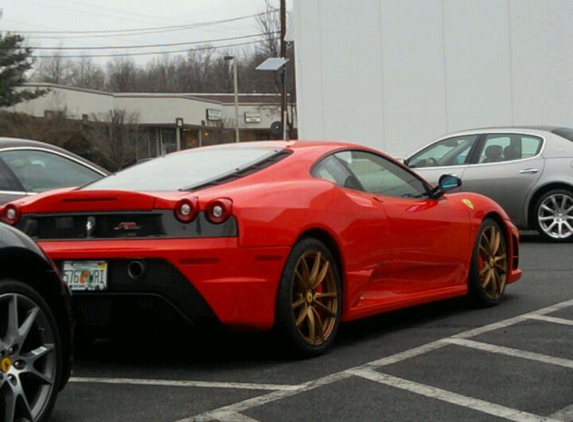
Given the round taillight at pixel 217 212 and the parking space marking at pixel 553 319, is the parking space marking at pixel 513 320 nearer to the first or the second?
the parking space marking at pixel 553 319

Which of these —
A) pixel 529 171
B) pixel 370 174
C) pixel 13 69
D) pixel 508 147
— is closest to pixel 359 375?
pixel 370 174

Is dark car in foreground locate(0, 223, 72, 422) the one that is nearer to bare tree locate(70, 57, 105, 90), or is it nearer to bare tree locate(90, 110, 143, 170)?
bare tree locate(90, 110, 143, 170)

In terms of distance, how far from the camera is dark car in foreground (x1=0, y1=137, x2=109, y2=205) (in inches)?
325

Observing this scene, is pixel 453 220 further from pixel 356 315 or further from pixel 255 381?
pixel 255 381

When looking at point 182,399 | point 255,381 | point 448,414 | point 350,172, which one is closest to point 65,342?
point 182,399

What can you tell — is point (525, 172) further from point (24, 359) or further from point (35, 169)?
point (24, 359)

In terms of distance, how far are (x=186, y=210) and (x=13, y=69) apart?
50051 millimetres

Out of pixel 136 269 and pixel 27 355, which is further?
pixel 136 269

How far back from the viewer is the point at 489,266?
7750 millimetres

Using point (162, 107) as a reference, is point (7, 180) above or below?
below

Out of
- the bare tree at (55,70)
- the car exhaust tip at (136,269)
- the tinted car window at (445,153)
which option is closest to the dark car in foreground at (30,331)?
the car exhaust tip at (136,269)

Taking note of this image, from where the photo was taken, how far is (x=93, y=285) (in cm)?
549

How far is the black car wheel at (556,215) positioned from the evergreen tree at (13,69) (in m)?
42.4

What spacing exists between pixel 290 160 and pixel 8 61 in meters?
49.7
